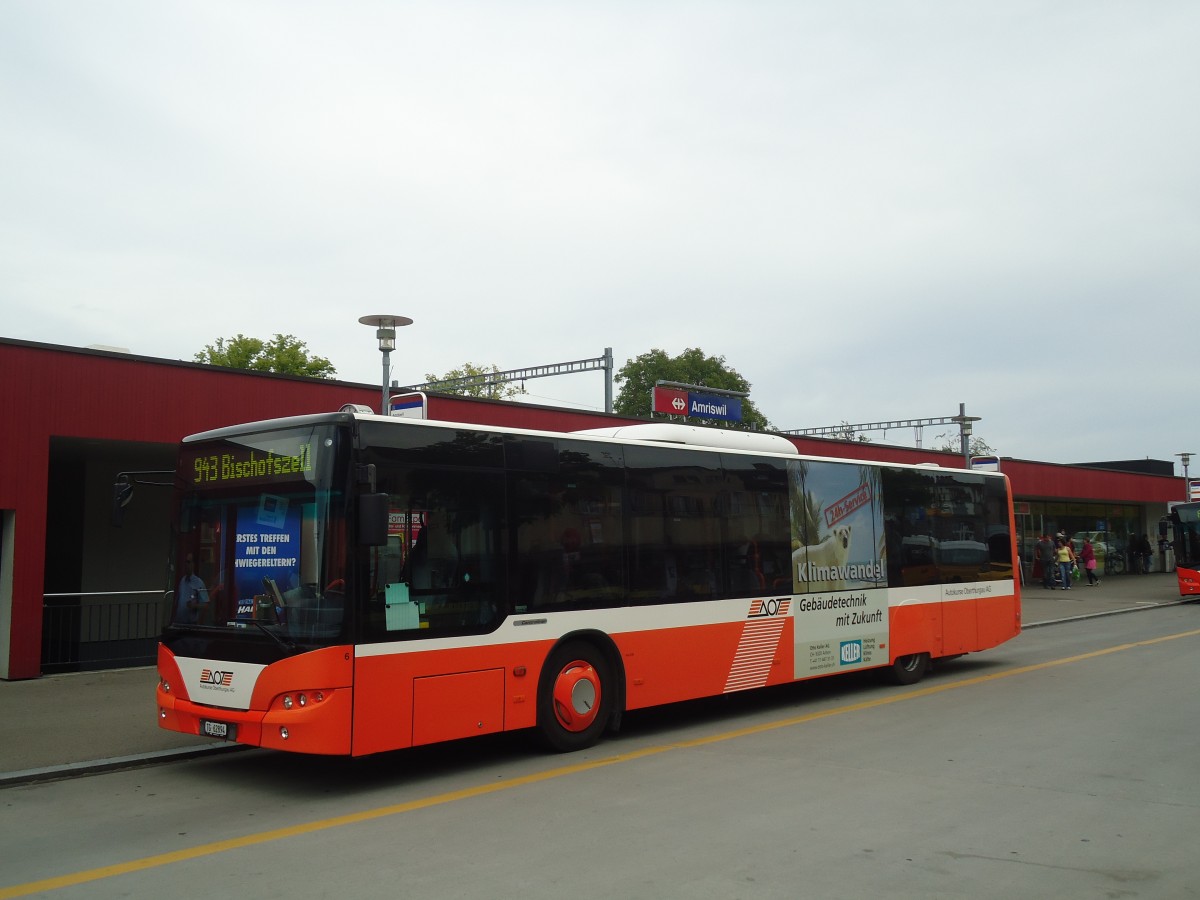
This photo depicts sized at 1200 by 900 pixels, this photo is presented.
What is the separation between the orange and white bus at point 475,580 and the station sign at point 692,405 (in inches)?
478

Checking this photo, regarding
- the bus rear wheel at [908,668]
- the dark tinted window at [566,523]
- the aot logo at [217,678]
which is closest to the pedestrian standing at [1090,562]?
the bus rear wheel at [908,668]

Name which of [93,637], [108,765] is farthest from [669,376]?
[108,765]

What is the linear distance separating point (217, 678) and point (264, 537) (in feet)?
3.90

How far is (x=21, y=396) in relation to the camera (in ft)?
44.3

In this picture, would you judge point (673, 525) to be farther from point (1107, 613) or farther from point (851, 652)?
point (1107, 613)

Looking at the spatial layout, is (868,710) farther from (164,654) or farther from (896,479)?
(164,654)

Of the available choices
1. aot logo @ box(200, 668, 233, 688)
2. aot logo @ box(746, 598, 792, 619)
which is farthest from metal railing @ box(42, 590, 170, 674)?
aot logo @ box(746, 598, 792, 619)

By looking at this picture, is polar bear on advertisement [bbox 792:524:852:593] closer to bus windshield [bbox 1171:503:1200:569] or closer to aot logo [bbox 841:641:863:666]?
aot logo [bbox 841:641:863:666]

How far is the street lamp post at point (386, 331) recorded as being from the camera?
14312 mm

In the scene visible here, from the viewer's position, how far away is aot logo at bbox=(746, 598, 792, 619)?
11.5 meters

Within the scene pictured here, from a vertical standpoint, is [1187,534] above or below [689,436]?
below

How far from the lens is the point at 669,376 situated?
2564 inches

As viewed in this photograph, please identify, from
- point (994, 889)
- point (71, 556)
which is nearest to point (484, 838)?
point (994, 889)

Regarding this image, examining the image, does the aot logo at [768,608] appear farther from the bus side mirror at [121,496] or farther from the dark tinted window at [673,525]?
the bus side mirror at [121,496]
